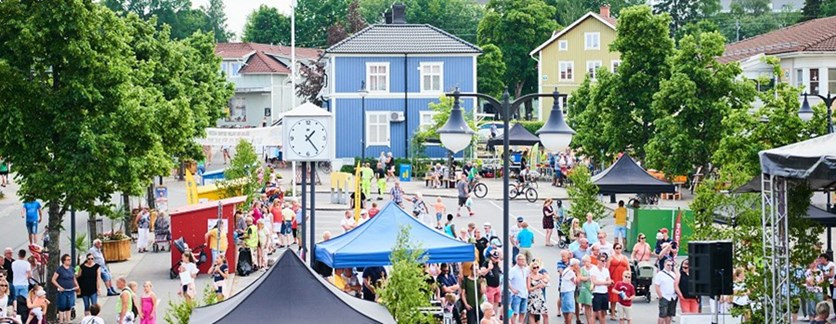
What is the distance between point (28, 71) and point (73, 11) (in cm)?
144

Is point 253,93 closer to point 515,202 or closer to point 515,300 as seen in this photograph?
point 515,202

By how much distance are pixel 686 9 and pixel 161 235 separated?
328ft

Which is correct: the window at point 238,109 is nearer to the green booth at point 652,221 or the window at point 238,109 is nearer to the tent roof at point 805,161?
the green booth at point 652,221

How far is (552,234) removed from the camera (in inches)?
1607

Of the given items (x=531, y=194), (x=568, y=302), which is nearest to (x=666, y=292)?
(x=568, y=302)

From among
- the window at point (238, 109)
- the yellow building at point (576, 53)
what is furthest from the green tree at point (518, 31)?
the window at point (238, 109)

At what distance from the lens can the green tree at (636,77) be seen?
162ft

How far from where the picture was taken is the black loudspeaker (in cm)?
1997

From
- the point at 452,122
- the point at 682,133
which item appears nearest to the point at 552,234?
the point at 682,133

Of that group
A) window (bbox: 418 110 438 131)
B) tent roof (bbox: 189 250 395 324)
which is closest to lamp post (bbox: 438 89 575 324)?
tent roof (bbox: 189 250 395 324)

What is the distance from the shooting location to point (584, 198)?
3528 centimetres

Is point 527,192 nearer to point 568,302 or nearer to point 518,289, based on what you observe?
point 568,302

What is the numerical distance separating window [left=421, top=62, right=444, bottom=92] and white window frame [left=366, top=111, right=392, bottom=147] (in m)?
2.26

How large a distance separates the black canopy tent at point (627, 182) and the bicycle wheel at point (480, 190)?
15882 millimetres
